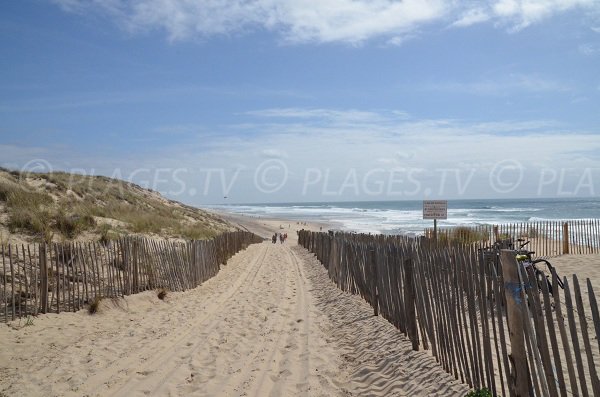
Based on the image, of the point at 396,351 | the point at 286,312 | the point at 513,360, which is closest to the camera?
the point at 513,360

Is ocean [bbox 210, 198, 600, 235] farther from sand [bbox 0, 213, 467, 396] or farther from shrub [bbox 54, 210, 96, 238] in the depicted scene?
sand [bbox 0, 213, 467, 396]

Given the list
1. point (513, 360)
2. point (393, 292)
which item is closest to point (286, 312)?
point (393, 292)

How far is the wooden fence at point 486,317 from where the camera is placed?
303cm

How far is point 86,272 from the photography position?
8656 mm

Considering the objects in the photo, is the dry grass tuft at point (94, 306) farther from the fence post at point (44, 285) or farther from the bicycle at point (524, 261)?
the bicycle at point (524, 261)

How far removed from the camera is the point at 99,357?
6141 mm

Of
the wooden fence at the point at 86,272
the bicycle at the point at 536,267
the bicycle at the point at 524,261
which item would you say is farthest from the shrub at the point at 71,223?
the bicycle at the point at 536,267

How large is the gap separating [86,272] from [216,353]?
3762 millimetres

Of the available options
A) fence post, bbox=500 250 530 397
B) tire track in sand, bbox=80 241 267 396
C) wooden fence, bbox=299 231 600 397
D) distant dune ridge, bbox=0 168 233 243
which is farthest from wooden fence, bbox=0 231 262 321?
fence post, bbox=500 250 530 397

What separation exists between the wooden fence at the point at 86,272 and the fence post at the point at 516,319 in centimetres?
698

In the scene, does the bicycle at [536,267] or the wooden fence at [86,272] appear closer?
the bicycle at [536,267]

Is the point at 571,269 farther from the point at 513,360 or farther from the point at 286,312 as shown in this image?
the point at 513,360

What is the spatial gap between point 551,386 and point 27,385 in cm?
522

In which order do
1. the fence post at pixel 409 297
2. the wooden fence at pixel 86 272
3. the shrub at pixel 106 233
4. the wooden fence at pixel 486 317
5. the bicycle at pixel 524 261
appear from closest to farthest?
the wooden fence at pixel 486 317 → the bicycle at pixel 524 261 → the fence post at pixel 409 297 → the wooden fence at pixel 86 272 → the shrub at pixel 106 233
